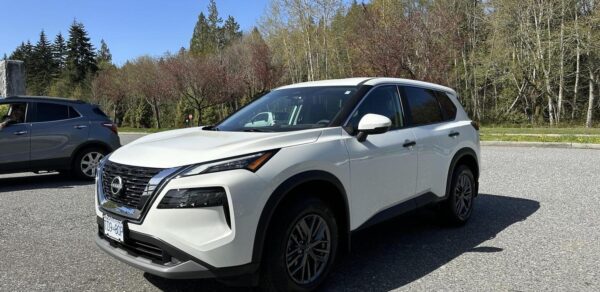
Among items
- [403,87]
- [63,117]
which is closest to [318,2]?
[63,117]

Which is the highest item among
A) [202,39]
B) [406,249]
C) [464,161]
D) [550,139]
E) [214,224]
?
[202,39]

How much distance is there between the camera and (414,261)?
4.28m

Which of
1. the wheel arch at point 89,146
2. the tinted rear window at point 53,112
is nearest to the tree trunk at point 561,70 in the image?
the wheel arch at point 89,146

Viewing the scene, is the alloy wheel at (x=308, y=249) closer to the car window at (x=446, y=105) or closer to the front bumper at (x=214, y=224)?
the front bumper at (x=214, y=224)

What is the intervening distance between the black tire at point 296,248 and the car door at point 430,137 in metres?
1.42

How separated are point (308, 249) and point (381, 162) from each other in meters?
1.07

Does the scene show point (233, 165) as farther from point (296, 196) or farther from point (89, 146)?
point (89, 146)

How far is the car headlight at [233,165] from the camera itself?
302 centimetres

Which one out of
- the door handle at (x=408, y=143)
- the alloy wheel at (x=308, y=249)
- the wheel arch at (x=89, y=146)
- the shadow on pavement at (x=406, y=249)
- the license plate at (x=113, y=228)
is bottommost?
the shadow on pavement at (x=406, y=249)

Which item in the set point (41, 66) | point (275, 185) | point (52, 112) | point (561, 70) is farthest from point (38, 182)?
point (41, 66)

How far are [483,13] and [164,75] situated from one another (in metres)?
28.0

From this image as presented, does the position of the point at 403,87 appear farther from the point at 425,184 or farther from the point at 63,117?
the point at 63,117

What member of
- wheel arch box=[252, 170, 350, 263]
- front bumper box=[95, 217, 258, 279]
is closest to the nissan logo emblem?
front bumper box=[95, 217, 258, 279]

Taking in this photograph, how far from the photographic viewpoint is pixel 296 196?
3.39m
